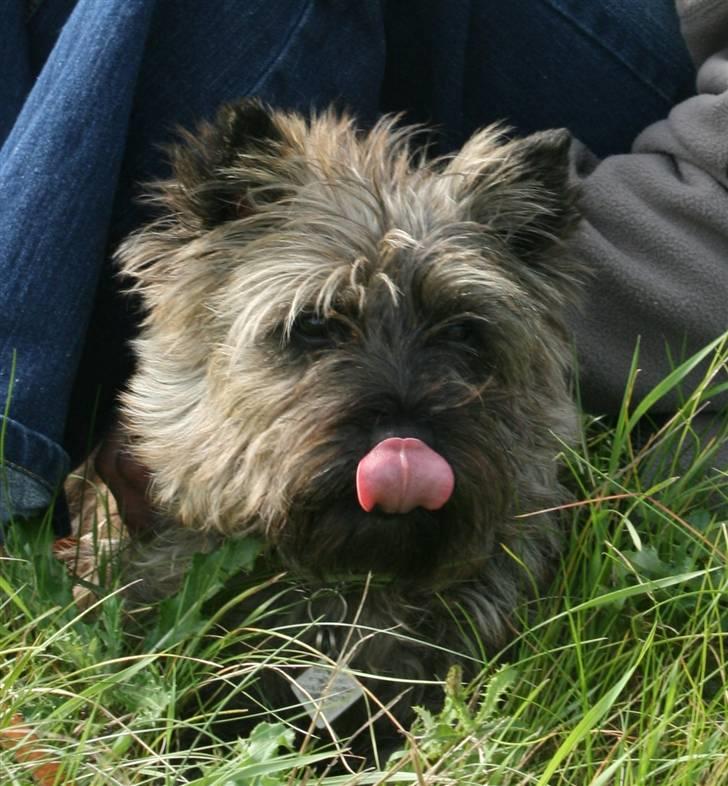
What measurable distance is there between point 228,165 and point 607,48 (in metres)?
1.30

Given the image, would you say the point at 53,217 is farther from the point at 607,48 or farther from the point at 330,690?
the point at 607,48

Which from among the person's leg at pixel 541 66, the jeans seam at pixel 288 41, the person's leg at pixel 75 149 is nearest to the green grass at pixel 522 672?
the person's leg at pixel 75 149

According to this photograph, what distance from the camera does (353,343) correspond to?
95.2 inches

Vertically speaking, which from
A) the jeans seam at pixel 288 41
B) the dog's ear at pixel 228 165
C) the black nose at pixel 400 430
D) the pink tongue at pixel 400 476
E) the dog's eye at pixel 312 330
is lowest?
the pink tongue at pixel 400 476

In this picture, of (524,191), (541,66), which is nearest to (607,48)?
(541,66)

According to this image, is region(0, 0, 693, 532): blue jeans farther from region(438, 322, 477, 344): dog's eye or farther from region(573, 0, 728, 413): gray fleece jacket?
region(438, 322, 477, 344): dog's eye

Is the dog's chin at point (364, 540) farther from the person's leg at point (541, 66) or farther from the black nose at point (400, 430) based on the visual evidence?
the person's leg at point (541, 66)

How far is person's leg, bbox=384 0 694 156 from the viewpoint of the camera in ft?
10.5

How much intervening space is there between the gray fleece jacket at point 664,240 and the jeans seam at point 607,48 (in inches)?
7.4

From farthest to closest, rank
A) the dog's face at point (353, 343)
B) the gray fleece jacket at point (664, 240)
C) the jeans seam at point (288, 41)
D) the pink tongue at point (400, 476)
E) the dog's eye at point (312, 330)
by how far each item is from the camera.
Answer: the gray fleece jacket at point (664, 240), the jeans seam at point (288, 41), the dog's eye at point (312, 330), the dog's face at point (353, 343), the pink tongue at point (400, 476)

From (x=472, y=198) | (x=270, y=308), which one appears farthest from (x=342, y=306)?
(x=472, y=198)

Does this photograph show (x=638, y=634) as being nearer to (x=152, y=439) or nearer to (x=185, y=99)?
(x=152, y=439)

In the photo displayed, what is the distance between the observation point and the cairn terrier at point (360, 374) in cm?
230

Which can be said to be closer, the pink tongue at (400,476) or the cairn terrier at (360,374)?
the pink tongue at (400,476)
